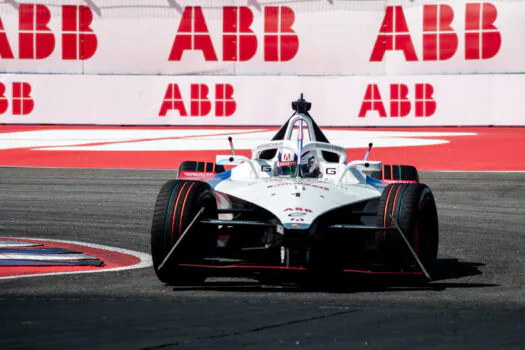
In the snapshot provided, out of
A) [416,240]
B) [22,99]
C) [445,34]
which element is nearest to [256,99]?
[445,34]

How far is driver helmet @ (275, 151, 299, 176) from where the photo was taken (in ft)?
30.7

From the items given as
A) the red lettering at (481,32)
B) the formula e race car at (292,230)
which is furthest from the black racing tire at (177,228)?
the red lettering at (481,32)

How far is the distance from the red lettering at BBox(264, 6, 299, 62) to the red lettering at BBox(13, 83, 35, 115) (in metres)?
5.76

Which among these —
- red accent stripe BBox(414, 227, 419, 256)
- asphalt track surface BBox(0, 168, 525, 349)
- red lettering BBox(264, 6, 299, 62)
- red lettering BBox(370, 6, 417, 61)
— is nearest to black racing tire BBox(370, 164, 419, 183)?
asphalt track surface BBox(0, 168, 525, 349)

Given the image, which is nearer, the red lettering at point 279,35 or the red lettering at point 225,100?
the red lettering at point 225,100

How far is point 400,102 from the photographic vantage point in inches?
1014

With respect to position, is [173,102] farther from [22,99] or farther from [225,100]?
[22,99]

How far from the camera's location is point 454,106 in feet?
84.1

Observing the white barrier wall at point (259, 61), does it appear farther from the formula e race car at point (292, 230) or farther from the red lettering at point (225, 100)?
the formula e race car at point (292, 230)

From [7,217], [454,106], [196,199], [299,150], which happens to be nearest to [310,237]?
[196,199]

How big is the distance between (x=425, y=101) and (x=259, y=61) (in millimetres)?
4078

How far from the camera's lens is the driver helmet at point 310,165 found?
9375 mm

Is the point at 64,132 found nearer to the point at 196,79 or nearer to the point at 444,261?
the point at 196,79

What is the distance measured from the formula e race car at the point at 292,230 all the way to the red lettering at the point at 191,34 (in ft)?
58.6
